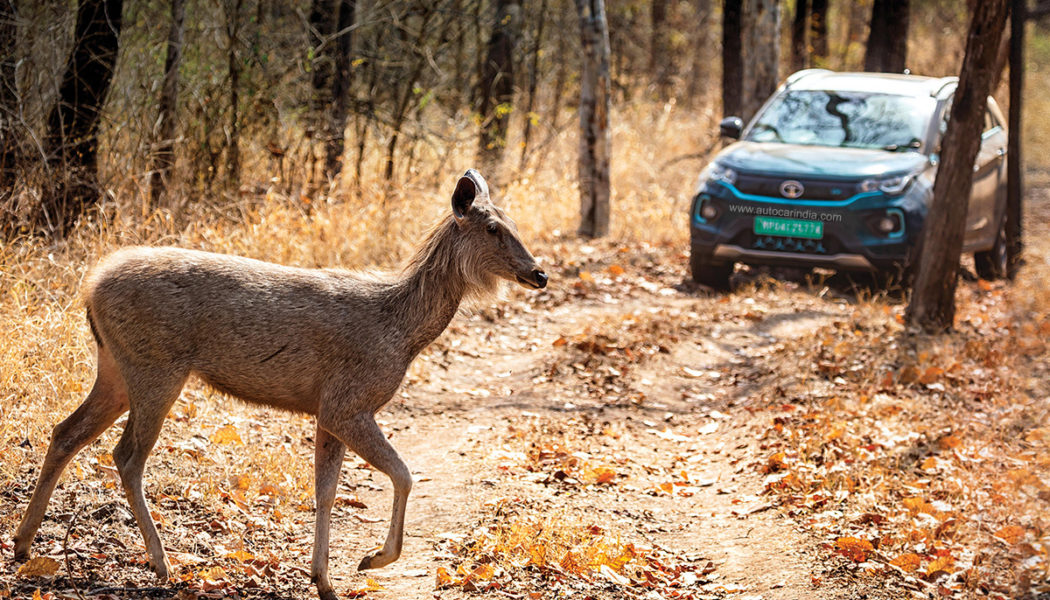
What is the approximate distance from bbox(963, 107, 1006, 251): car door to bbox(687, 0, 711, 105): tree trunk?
13.8m

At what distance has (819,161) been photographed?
39.5ft

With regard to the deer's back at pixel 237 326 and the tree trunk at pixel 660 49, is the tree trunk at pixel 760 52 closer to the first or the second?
the tree trunk at pixel 660 49

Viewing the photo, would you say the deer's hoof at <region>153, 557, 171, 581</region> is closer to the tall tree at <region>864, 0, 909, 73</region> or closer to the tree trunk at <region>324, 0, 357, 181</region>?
the tree trunk at <region>324, 0, 357, 181</region>

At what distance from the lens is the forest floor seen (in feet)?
18.4

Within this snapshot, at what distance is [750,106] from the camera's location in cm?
1694

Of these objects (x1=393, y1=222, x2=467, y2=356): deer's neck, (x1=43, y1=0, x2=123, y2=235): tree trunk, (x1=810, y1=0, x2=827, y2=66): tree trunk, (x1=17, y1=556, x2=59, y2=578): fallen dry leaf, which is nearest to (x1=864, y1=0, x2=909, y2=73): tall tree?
(x1=810, y1=0, x2=827, y2=66): tree trunk

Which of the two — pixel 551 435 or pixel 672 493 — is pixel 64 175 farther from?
pixel 672 493

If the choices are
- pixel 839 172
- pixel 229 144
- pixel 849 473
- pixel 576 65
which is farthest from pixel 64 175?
pixel 576 65

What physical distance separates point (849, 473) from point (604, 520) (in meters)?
1.70

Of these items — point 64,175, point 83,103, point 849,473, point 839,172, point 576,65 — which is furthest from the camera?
point 576,65

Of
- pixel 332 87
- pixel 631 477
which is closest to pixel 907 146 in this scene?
pixel 332 87

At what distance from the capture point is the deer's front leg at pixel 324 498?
517 centimetres

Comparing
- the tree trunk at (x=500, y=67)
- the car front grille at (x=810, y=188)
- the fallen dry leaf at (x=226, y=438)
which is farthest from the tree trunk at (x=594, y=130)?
the fallen dry leaf at (x=226, y=438)

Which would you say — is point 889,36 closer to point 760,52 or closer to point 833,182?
point 760,52
